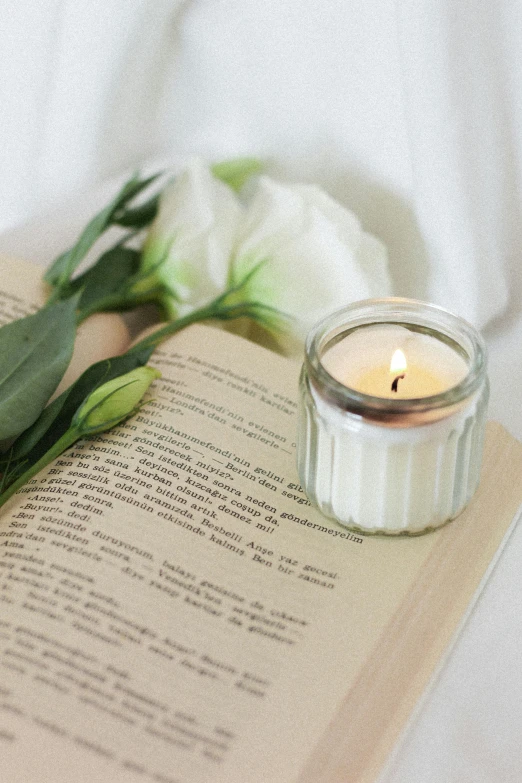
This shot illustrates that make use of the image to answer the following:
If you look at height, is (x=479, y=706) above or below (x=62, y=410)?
below

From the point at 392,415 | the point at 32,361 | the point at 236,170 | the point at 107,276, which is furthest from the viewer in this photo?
the point at 236,170

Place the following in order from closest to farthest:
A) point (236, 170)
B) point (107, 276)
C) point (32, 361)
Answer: point (32, 361)
point (107, 276)
point (236, 170)

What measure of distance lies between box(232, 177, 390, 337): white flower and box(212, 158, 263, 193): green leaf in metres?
0.13

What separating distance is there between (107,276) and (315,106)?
8.8 inches

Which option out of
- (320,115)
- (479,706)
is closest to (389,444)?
(479,706)

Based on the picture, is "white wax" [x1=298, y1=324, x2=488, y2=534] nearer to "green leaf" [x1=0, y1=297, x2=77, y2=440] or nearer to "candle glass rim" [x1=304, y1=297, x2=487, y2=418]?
"candle glass rim" [x1=304, y1=297, x2=487, y2=418]

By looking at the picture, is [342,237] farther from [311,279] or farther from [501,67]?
[501,67]

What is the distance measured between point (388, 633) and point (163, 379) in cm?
21

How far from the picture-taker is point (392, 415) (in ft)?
1.27

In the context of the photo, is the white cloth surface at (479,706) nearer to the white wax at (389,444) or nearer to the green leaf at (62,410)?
the white wax at (389,444)

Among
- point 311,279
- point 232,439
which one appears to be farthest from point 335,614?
point 311,279

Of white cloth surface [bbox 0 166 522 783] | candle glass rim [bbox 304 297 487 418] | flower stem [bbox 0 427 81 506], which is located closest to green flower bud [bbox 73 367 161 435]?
flower stem [bbox 0 427 81 506]

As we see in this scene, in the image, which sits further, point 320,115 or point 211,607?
point 320,115

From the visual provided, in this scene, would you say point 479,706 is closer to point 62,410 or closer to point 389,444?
point 389,444
